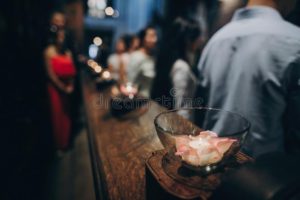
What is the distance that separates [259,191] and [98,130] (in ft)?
5.54

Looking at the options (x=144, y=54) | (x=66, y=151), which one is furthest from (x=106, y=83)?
(x=66, y=151)

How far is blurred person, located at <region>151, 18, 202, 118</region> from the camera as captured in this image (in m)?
2.87

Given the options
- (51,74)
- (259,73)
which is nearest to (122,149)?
(259,73)

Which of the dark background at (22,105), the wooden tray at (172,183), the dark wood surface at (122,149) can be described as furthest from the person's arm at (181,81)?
the wooden tray at (172,183)

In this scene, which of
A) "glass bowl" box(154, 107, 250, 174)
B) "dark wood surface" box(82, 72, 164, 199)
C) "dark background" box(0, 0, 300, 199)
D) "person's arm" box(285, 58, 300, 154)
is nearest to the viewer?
"glass bowl" box(154, 107, 250, 174)

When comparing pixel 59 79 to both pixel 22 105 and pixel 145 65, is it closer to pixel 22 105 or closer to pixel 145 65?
pixel 22 105

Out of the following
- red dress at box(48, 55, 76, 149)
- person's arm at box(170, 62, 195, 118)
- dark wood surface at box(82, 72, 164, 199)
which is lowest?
red dress at box(48, 55, 76, 149)

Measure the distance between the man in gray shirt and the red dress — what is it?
3881mm

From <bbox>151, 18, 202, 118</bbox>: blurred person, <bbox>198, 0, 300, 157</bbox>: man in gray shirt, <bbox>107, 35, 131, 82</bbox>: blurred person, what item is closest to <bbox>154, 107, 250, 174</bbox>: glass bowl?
<bbox>198, 0, 300, 157</bbox>: man in gray shirt

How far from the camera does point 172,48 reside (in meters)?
2.96

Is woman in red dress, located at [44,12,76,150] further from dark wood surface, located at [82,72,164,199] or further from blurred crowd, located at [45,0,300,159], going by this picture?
blurred crowd, located at [45,0,300,159]

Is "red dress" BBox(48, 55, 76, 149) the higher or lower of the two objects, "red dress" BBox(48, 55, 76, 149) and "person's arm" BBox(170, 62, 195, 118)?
the lower

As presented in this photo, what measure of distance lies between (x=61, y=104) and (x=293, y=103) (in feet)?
14.8

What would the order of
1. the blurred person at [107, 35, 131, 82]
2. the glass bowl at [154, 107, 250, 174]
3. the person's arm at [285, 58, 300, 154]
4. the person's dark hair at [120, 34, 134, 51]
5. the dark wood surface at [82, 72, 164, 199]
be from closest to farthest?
the glass bowl at [154, 107, 250, 174]
the dark wood surface at [82, 72, 164, 199]
the person's arm at [285, 58, 300, 154]
the blurred person at [107, 35, 131, 82]
the person's dark hair at [120, 34, 134, 51]
